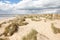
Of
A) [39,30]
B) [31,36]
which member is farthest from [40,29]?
[31,36]

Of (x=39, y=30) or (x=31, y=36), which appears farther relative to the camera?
(x=39, y=30)

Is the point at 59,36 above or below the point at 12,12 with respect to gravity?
below

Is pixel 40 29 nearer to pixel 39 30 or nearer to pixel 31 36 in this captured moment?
pixel 39 30

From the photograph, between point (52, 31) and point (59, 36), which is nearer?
point (59, 36)

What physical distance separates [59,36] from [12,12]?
1.00 meters

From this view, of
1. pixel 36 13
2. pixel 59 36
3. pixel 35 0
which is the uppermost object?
→ pixel 35 0

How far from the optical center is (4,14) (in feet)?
9.60

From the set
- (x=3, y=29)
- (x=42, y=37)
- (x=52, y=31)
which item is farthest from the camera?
(x=3, y=29)

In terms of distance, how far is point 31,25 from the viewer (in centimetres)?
287

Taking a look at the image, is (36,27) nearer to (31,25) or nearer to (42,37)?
(31,25)

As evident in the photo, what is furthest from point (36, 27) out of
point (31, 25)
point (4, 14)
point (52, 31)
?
point (4, 14)

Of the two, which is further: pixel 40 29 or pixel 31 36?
pixel 40 29

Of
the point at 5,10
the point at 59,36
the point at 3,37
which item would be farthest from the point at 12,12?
the point at 59,36

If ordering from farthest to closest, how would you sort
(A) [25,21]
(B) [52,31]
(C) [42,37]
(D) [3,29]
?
(A) [25,21], (D) [3,29], (B) [52,31], (C) [42,37]
